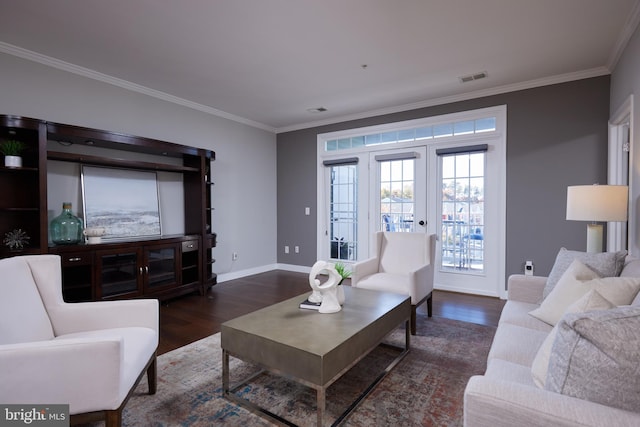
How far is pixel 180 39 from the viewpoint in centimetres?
293

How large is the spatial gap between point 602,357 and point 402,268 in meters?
2.66

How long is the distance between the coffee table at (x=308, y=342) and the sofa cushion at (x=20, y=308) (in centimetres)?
92

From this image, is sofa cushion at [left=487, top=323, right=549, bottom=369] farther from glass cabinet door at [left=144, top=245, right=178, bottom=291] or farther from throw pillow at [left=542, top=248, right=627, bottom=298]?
glass cabinet door at [left=144, top=245, right=178, bottom=291]

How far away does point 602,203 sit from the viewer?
2.48 m

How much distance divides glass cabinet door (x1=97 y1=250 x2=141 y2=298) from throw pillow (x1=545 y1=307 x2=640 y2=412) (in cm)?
377

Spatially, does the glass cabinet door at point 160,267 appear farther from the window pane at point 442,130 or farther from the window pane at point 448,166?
the window pane at point 442,130

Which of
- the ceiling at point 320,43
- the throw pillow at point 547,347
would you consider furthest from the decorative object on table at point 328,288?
the ceiling at point 320,43

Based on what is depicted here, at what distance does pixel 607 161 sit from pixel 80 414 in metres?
4.84

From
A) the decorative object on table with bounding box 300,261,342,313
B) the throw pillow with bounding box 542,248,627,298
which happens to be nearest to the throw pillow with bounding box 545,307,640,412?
the throw pillow with bounding box 542,248,627,298

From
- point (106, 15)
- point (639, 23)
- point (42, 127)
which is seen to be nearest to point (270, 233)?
point (42, 127)

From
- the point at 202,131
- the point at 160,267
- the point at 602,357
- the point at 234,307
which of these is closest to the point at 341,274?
the point at 602,357

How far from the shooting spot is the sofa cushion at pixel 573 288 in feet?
5.10

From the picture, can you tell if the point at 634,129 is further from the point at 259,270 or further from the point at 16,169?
the point at 16,169

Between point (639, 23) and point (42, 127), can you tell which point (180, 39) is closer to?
point (42, 127)
